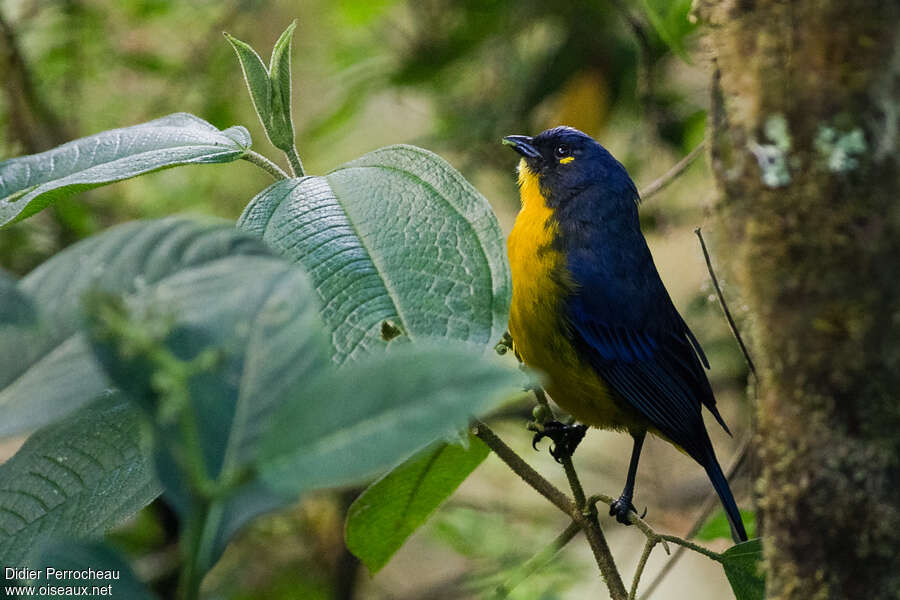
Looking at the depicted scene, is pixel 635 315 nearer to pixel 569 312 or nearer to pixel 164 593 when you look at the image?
pixel 569 312

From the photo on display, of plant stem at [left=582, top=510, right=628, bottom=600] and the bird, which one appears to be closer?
plant stem at [left=582, top=510, right=628, bottom=600]

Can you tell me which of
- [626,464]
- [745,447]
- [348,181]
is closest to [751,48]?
[348,181]

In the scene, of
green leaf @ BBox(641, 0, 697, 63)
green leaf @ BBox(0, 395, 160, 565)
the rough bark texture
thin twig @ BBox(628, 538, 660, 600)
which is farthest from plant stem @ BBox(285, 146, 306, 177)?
green leaf @ BBox(641, 0, 697, 63)

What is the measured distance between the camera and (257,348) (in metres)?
0.53

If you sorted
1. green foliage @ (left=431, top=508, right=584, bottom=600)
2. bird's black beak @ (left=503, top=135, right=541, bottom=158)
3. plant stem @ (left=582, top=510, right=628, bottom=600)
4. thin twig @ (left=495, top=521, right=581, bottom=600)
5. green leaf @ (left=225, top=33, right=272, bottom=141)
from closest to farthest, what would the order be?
plant stem @ (left=582, top=510, right=628, bottom=600) < green leaf @ (left=225, top=33, right=272, bottom=141) < thin twig @ (left=495, top=521, right=581, bottom=600) < bird's black beak @ (left=503, top=135, right=541, bottom=158) < green foliage @ (left=431, top=508, right=584, bottom=600)

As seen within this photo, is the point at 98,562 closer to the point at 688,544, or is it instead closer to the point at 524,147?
the point at 688,544

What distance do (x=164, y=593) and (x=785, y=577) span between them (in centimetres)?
247

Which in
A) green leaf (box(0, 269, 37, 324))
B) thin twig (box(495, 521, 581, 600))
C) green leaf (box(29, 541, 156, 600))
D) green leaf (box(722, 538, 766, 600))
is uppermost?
green leaf (box(0, 269, 37, 324))

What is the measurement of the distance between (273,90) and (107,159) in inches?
10.6

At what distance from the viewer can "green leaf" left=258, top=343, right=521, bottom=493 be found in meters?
0.49

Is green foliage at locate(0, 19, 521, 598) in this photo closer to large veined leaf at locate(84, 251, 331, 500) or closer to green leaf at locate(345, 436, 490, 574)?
large veined leaf at locate(84, 251, 331, 500)

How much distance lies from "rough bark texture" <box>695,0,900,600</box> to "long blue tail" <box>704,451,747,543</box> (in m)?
0.84

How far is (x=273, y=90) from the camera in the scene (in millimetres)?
1326

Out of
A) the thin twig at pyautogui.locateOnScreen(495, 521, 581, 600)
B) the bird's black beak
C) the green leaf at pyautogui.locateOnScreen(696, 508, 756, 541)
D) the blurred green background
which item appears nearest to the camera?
the thin twig at pyautogui.locateOnScreen(495, 521, 581, 600)
